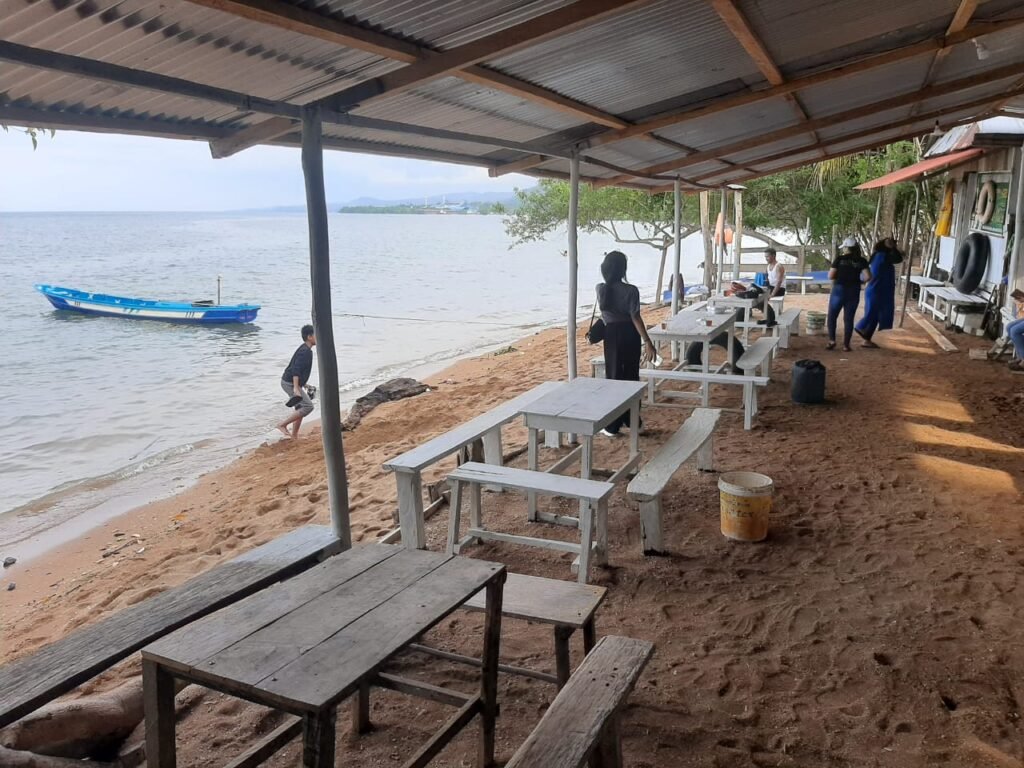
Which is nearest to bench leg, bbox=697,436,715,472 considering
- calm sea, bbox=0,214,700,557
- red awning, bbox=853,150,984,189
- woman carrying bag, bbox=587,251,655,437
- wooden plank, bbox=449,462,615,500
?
woman carrying bag, bbox=587,251,655,437

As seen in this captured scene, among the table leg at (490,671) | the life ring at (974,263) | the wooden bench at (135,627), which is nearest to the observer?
the wooden bench at (135,627)

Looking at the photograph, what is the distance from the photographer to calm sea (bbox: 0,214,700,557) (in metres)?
9.66

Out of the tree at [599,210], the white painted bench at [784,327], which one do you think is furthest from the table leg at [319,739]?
the tree at [599,210]

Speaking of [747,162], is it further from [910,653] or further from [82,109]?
[82,109]

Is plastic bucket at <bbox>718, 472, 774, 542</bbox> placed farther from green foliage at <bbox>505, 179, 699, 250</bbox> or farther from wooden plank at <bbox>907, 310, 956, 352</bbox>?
green foliage at <bbox>505, 179, 699, 250</bbox>

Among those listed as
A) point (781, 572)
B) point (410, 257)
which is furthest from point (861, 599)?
point (410, 257)

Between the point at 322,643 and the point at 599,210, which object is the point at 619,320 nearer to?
the point at 322,643

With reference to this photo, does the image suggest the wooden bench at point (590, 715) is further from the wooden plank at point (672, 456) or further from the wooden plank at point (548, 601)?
the wooden plank at point (672, 456)

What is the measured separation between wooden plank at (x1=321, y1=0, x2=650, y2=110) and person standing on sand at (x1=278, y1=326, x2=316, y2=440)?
626 cm

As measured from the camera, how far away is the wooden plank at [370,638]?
168cm

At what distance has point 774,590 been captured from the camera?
378 cm

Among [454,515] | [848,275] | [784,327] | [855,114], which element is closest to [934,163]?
[848,275]

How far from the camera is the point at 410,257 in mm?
62188

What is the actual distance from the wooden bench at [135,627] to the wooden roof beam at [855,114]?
6.32m
